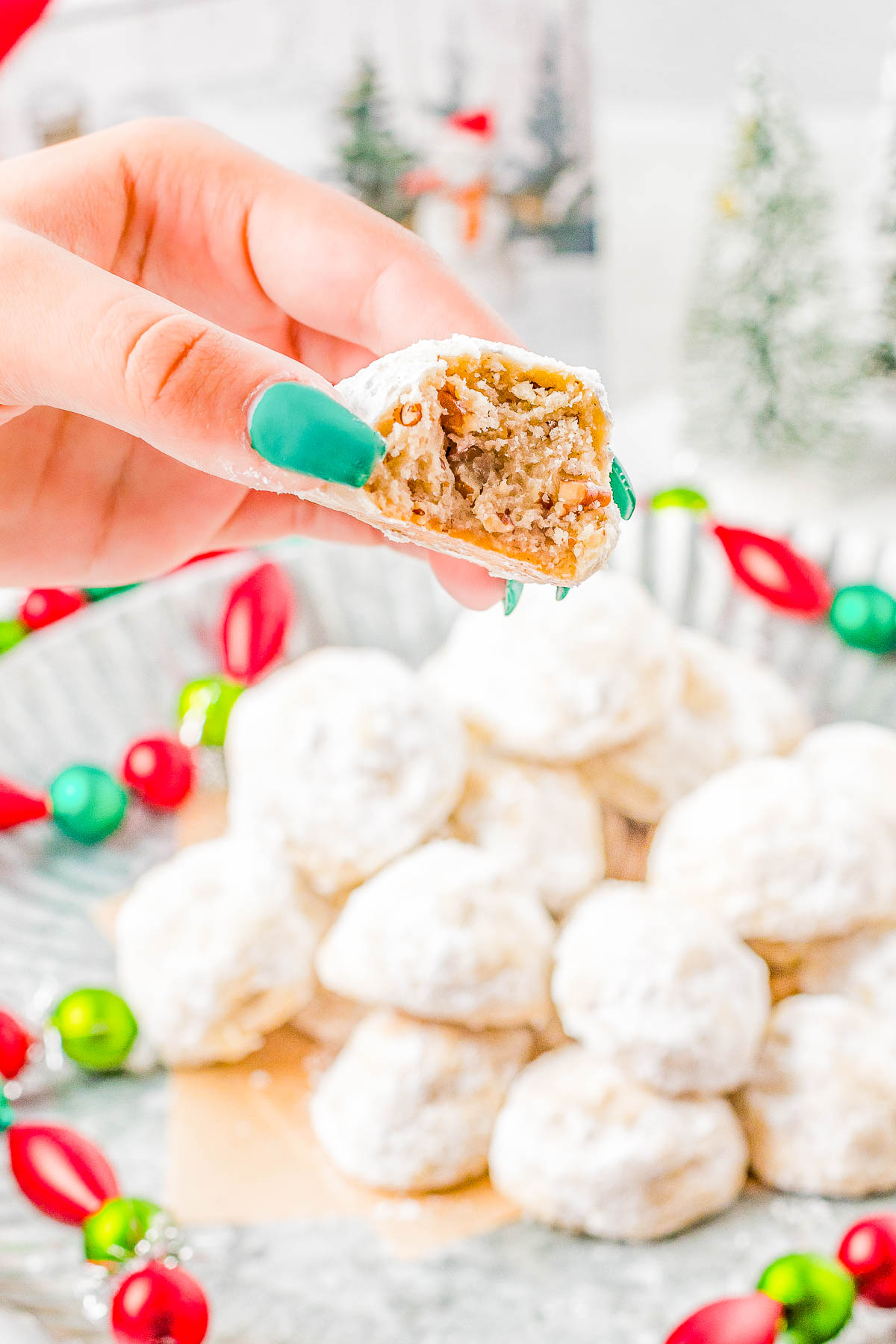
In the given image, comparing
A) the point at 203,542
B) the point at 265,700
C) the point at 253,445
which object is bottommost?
the point at 265,700

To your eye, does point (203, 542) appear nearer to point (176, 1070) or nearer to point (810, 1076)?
point (176, 1070)

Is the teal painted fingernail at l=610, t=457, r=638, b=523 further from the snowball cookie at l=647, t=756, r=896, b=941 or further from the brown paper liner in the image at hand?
the brown paper liner

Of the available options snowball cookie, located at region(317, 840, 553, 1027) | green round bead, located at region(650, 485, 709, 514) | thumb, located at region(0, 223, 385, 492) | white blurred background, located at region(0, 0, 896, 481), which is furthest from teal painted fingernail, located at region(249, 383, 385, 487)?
white blurred background, located at region(0, 0, 896, 481)

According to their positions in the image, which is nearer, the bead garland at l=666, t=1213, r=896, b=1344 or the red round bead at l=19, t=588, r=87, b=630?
the bead garland at l=666, t=1213, r=896, b=1344

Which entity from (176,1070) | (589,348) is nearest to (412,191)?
(589,348)

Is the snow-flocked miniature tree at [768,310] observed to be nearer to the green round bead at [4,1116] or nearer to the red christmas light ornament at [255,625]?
the red christmas light ornament at [255,625]
